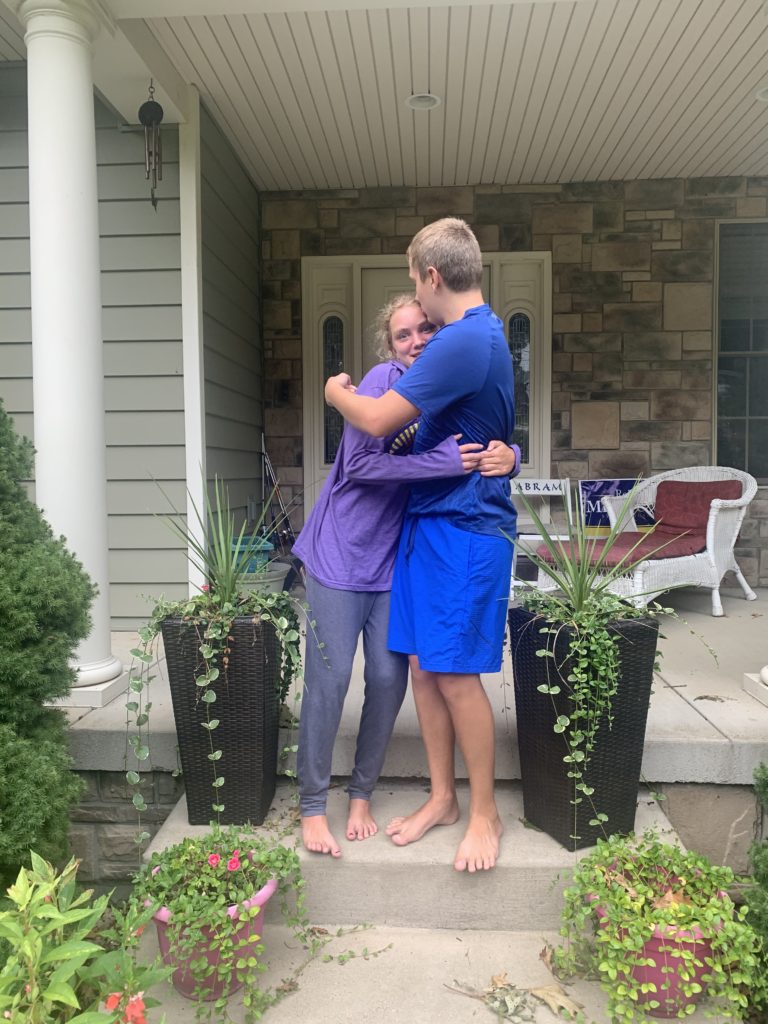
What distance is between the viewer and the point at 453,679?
1.73 metres

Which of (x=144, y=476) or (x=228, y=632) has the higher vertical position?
(x=144, y=476)

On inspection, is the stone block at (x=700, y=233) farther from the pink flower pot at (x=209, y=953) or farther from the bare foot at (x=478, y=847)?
the pink flower pot at (x=209, y=953)

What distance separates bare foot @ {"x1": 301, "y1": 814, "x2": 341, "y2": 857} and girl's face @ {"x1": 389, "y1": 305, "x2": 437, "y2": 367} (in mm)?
1147

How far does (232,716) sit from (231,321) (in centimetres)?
267

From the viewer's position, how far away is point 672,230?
463cm

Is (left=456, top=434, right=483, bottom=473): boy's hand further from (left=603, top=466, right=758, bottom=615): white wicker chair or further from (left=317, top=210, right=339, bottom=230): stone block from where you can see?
(left=317, top=210, right=339, bottom=230): stone block

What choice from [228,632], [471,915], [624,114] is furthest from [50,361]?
[624,114]

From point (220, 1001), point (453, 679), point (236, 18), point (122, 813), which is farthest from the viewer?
point (236, 18)

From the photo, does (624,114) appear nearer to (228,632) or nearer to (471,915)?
(228,632)

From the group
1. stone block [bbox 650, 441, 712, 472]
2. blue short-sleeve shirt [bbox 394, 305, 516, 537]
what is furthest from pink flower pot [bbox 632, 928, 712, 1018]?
stone block [bbox 650, 441, 712, 472]

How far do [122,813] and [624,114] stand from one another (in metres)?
3.84

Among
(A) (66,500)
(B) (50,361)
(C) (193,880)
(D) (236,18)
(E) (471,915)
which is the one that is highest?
(D) (236,18)

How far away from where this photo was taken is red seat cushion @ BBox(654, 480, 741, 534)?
13.4 ft

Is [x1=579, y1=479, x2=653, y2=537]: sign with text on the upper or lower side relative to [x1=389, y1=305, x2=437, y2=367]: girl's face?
lower
